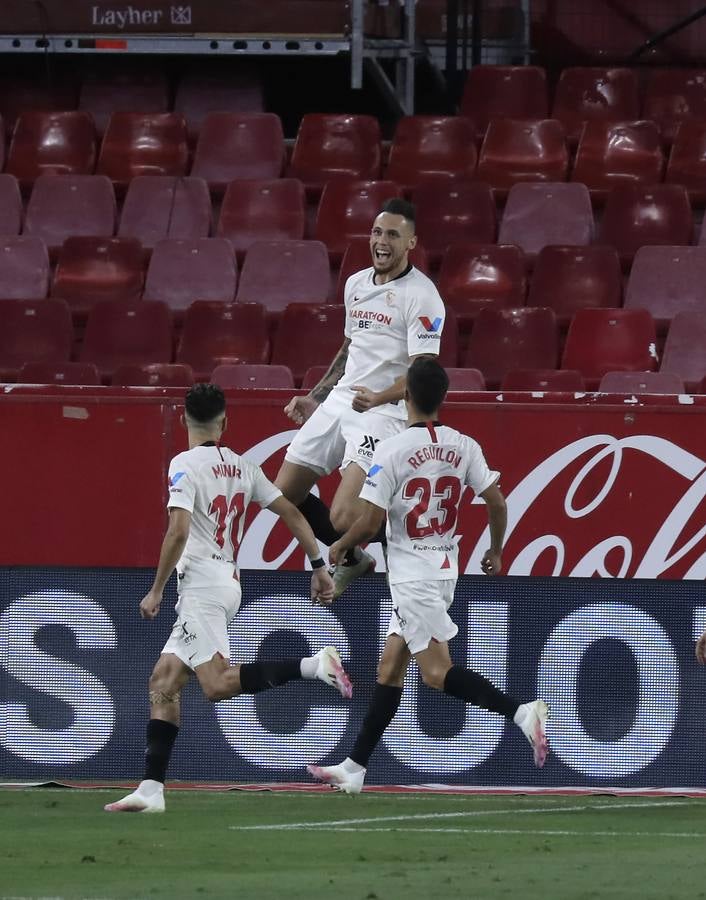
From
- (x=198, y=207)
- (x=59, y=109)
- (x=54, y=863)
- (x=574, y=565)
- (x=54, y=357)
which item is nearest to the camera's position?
(x=54, y=863)

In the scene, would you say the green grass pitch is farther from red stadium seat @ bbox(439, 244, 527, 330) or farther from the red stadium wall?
red stadium seat @ bbox(439, 244, 527, 330)

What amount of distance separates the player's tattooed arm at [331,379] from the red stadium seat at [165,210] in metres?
5.05

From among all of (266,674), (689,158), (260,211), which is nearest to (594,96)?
(689,158)

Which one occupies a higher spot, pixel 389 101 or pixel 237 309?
pixel 389 101

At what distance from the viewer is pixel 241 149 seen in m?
14.8

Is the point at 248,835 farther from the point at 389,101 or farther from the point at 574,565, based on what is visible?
the point at 389,101

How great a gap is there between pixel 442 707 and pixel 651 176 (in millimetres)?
6228

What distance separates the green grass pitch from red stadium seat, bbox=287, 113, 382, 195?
7.00 metres

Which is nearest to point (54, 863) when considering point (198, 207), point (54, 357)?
point (54, 357)

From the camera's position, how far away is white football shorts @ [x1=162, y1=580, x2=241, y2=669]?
802 cm

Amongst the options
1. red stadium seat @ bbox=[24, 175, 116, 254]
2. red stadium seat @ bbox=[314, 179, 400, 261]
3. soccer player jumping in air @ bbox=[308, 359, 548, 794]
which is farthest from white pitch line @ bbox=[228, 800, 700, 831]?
red stadium seat @ bbox=[24, 175, 116, 254]

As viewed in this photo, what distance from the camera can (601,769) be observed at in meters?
9.33

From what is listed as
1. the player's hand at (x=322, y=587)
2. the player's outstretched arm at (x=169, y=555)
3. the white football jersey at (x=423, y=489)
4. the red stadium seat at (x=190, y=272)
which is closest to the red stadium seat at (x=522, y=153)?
the red stadium seat at (x=190, y=272)

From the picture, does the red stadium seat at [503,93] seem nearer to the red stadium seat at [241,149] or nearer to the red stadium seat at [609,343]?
the red stadium seat at [241,149]
